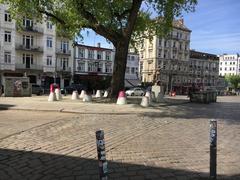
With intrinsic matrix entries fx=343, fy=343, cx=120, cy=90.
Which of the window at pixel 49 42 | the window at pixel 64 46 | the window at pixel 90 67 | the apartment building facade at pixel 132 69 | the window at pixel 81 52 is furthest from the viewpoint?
the apartment building facade at pixel 132 69

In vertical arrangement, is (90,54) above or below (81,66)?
above

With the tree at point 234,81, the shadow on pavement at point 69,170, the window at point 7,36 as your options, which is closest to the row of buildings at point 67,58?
the window at point 7,36

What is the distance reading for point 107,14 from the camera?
2528 centimetres

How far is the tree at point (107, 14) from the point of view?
23297 mm

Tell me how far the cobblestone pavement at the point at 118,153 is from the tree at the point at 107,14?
11.9 meters

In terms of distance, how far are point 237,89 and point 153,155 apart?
12783 cm

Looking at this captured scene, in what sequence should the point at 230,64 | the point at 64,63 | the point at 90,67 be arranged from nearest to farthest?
the point at 64,63 < the point at 90,67 < the point at 230,64

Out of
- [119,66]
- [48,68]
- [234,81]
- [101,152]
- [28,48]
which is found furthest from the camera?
[234,81]

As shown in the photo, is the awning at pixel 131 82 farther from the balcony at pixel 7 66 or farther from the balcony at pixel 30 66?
the balcony at pixel 7 66

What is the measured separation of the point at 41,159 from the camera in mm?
7012

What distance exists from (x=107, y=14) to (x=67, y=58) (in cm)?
3937

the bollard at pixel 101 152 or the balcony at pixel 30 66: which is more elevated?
the balcony at pixel 30 66

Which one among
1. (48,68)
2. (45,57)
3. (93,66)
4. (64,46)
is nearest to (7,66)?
(45,57)

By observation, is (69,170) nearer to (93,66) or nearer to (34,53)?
(34,53)
